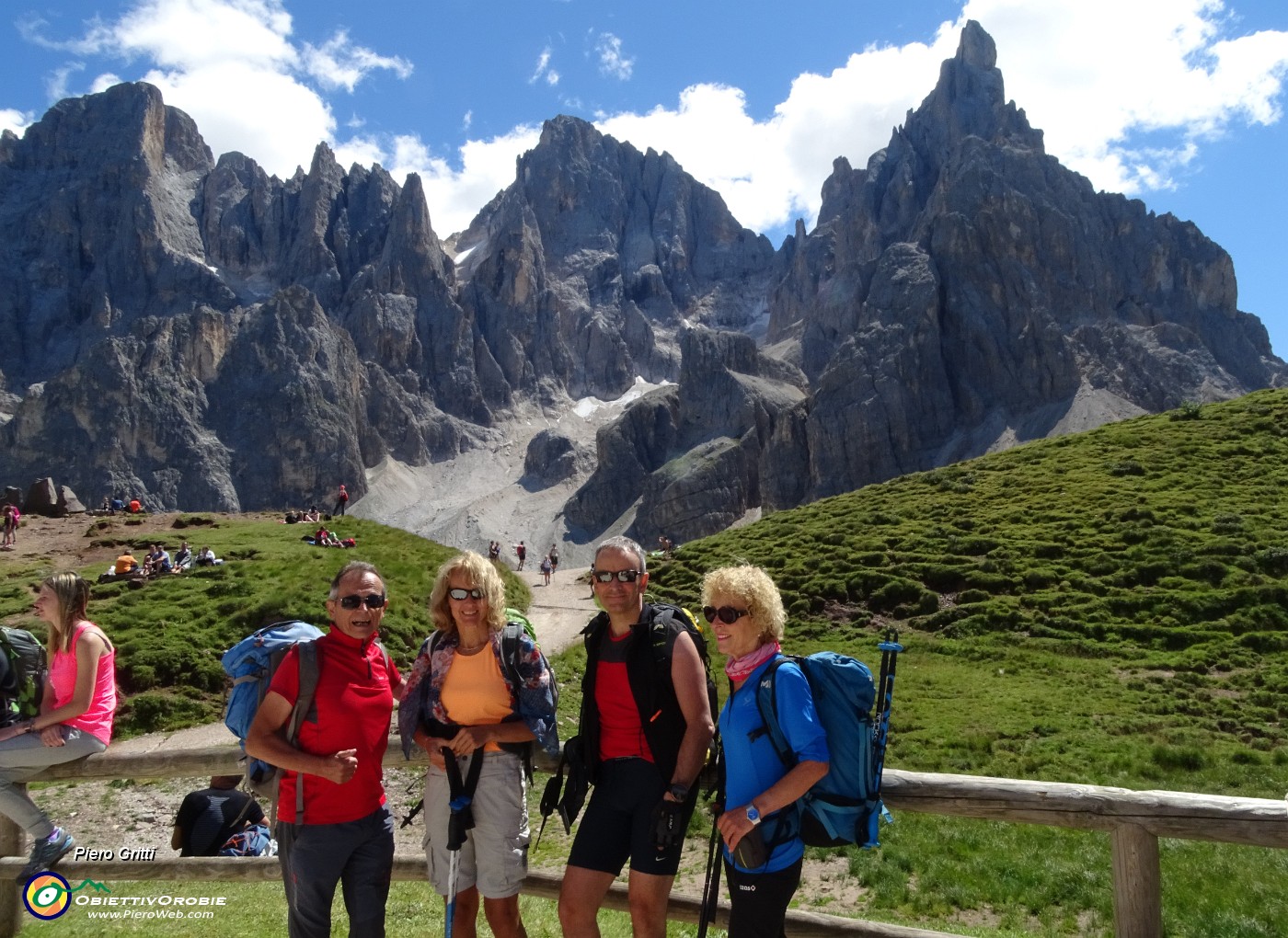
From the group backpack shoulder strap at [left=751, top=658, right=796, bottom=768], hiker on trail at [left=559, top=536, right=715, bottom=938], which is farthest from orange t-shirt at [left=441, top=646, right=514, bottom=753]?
backpack shoulder strap at [left=751, top=658, right=796, bottom=768]

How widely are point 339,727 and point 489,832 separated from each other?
111cm

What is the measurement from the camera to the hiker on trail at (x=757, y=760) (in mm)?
4320

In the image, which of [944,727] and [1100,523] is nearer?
[944,727]

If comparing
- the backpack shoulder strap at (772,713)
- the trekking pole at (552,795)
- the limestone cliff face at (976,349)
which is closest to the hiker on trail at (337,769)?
the trekking pole at (552,795)

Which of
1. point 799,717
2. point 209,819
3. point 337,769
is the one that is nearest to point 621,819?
point 799,717

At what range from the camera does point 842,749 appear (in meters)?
4.46

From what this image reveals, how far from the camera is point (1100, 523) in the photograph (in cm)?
3319

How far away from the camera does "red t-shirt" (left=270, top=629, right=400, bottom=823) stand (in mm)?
4961

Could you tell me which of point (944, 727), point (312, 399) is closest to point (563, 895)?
point (944, 727)

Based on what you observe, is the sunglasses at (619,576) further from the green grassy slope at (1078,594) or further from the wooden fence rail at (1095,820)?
the green grassy slope at (1078,594)

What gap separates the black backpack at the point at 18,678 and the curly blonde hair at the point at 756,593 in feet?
16.6

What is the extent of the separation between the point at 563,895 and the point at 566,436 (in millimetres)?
188049

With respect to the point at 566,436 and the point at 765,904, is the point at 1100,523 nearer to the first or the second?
the point at 765,904

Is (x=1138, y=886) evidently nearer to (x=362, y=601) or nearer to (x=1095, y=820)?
(x=1095, y=820)
